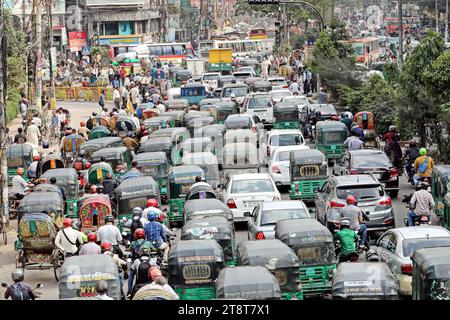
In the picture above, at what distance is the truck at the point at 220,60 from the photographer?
282 ft

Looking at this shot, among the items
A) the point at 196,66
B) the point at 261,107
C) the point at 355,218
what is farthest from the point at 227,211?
the point at 196,66

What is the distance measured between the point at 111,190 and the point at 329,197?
635 cm

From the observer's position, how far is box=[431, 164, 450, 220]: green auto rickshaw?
26.0 m

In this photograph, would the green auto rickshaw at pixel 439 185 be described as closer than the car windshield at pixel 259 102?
Yes

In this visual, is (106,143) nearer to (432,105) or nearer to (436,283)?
(432,105)

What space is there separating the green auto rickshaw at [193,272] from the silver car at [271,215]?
4.41 metres

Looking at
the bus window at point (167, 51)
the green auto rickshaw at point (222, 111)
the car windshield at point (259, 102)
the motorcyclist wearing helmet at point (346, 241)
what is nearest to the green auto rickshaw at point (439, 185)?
the motorcyclist wearing helmet at point (346, 241)

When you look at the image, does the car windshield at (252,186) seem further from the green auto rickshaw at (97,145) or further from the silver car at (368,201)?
the green auto rickshaw at (97,145)

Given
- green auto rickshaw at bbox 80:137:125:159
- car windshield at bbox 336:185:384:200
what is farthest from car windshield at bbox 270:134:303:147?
car windshield at bbox 336:185:384:200

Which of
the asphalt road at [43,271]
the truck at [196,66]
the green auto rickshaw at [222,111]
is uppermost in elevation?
the truck at [196,66]

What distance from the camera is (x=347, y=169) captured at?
100 ft

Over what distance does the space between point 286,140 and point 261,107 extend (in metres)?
12.8

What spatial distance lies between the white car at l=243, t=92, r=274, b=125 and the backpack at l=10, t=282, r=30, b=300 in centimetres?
3008

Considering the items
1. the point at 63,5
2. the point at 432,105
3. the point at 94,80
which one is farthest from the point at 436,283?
the point at 63,5
